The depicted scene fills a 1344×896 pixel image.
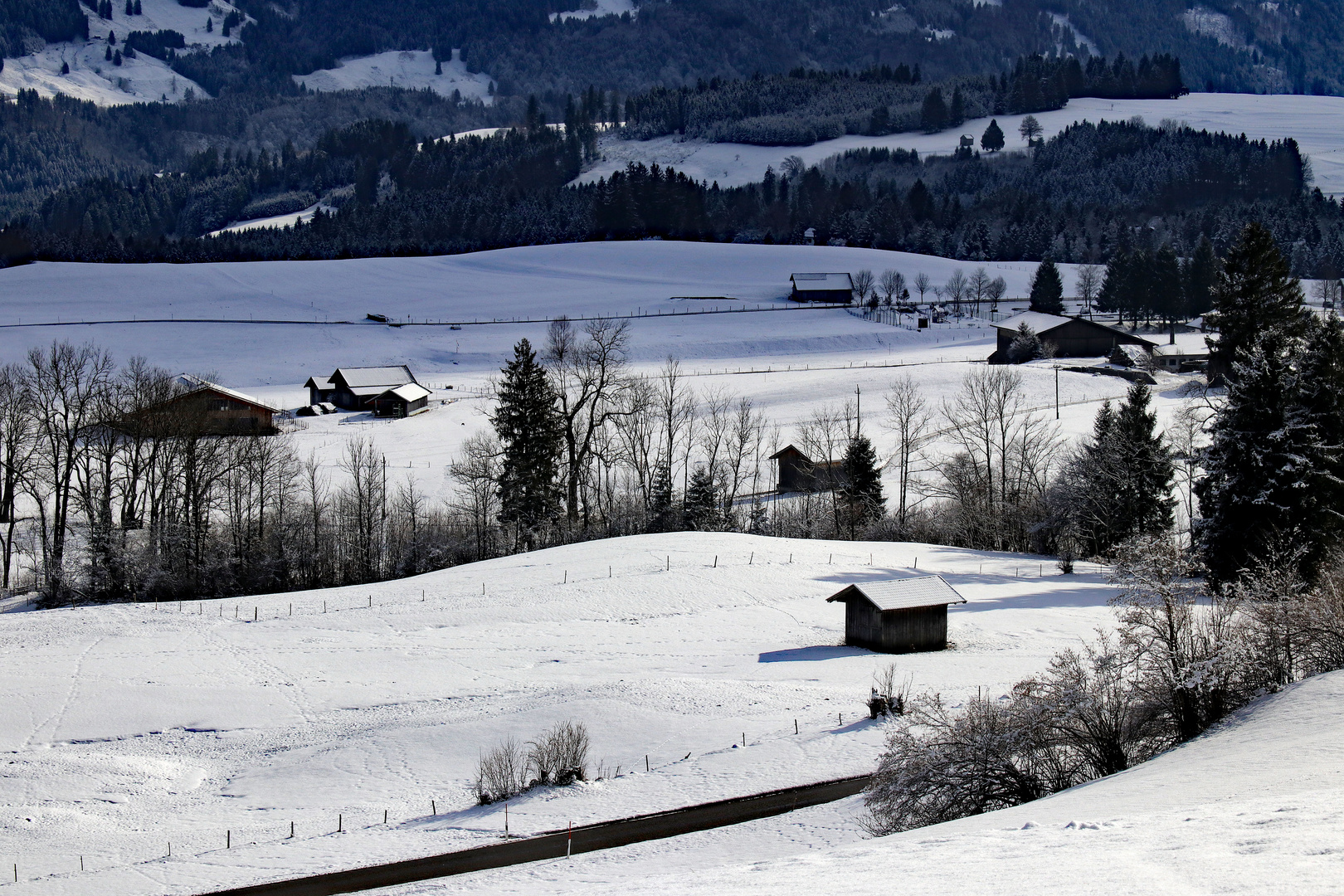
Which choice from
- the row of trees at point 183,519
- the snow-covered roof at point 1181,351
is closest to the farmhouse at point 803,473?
the row of trees at point 183,519

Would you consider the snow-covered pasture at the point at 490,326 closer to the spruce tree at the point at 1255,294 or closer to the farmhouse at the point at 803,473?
the farmhouse at the point at 803,473

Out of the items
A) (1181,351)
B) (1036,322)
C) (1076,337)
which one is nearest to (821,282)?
(1036,322)

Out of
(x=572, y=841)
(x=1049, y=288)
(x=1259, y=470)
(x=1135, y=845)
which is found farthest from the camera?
(x=1049, y=288)

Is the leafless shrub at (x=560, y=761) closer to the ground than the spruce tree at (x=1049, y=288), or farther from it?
closer to the ground

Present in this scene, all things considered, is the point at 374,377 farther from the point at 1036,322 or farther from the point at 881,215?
the point at 881,215

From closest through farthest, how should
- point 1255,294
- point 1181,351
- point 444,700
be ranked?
1. point 444,700
2. point 1255,294
3. point 1181,351

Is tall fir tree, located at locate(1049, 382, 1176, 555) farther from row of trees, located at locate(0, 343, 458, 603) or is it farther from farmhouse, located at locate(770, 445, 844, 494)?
row of trees, located at locate(0, 343, 458, 603)

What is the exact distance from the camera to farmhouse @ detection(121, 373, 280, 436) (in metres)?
49.9

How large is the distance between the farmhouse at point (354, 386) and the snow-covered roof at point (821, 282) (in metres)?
54.2

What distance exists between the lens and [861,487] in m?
54.3

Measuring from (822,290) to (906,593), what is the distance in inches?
3476

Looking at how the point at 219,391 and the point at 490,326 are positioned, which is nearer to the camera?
the point at 219,391

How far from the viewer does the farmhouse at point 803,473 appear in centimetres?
5556

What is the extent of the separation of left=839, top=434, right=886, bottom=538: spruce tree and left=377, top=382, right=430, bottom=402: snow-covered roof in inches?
1252
